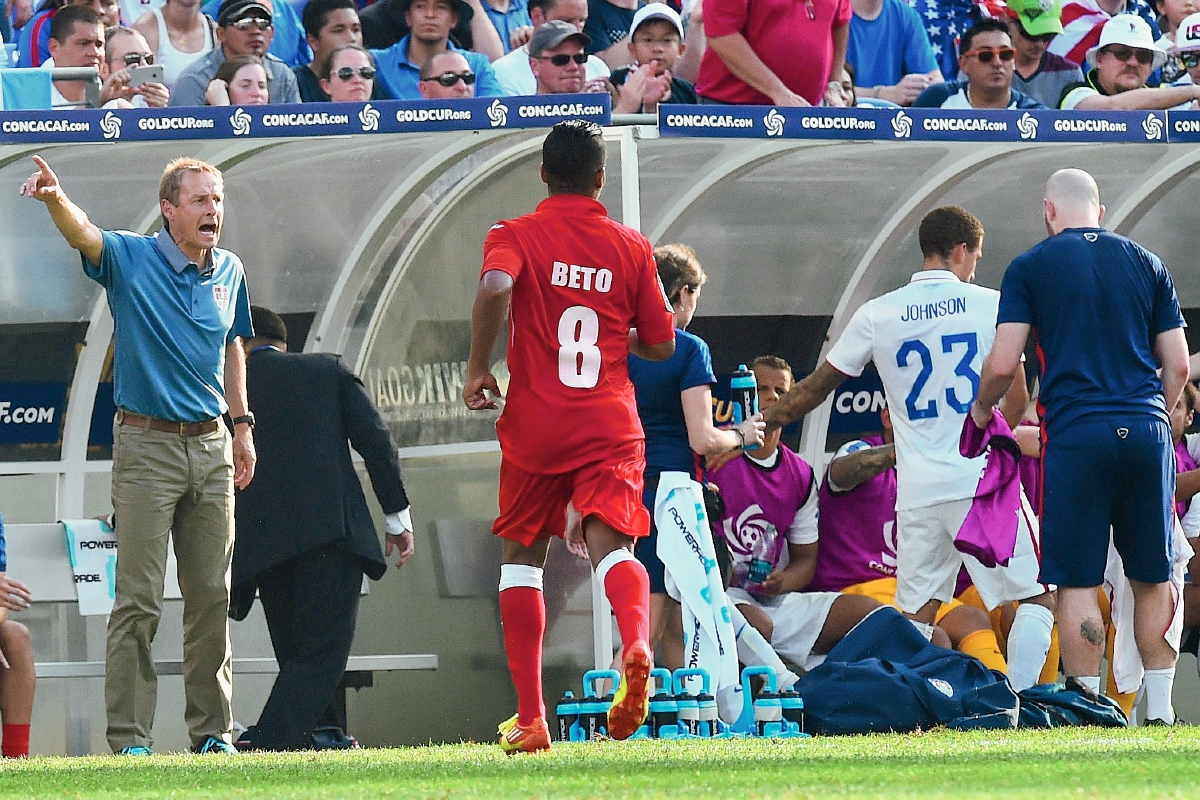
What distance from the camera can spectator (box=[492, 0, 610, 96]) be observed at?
31.8ft

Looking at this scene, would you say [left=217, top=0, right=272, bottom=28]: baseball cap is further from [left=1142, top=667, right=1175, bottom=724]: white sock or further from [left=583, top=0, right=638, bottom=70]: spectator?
[left=1142, top=667, right=1175, bottom=724]: white sock

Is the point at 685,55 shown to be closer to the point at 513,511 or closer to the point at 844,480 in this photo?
the point at 844,480

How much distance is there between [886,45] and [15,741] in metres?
5.80

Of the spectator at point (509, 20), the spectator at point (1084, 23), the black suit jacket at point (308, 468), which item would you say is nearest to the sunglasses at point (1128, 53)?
the spectator at point (1084, 23)

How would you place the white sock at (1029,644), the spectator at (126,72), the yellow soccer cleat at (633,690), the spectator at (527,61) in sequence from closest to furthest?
the yellow soccer cleat at (633,690)
the white sock at (1029,644)
the spectator at (126,72)
the spectator at (527,61)

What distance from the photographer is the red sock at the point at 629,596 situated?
5.02 m

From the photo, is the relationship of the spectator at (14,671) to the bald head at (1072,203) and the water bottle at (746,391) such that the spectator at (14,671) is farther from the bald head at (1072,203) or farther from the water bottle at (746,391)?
the bald head at (1072,203)

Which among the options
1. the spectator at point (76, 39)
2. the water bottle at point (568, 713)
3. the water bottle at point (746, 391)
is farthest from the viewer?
the spectator at point (76, 39)

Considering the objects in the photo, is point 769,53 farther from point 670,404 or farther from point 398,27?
point 670,404

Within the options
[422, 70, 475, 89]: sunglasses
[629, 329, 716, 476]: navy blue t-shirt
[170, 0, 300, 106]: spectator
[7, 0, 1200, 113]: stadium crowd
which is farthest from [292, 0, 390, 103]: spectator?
[629, 329, 716, 476]: navy blue t-shirt

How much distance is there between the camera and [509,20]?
10766 millimetres

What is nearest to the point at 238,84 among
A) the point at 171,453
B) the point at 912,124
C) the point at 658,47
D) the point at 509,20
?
the point at 658,47

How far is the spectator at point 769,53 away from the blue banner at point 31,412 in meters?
3.16

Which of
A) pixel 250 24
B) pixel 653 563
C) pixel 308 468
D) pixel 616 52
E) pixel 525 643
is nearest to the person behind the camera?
pixel 525 643
